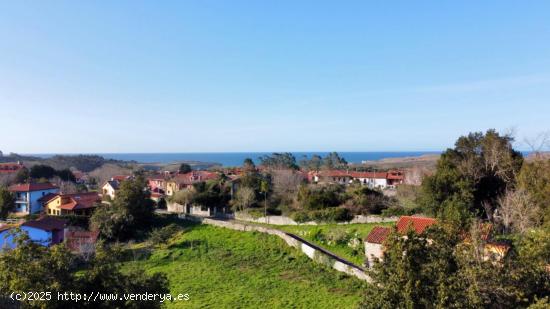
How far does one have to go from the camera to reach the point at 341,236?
30.8 meters

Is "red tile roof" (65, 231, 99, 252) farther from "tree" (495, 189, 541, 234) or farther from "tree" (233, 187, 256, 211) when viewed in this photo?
"tree" (495, 189, 541, 234)

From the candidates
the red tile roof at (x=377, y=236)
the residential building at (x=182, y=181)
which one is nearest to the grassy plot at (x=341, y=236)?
the red tile roof at (x=377, y=236)

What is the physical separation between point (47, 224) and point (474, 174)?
4499 cm

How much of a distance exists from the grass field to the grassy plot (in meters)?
2.59

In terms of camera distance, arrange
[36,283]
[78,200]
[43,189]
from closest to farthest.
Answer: [36,283], [78,200], [43,189]

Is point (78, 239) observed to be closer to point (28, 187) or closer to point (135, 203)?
point (135, 203)

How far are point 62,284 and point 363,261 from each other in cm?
2098

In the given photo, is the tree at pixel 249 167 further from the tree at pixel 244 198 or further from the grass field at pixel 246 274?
the grass field at pixel 246 274

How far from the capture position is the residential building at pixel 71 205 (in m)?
47.7

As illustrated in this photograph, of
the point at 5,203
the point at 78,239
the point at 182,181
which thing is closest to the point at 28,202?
the point at 5,203

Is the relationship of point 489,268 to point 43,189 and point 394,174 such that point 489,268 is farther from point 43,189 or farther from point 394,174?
point 394,174

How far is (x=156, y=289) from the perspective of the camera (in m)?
10.8

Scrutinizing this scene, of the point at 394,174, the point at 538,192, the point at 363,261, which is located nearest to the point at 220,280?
the point at 363,261

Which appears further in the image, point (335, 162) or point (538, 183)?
point (335, 162)
